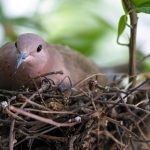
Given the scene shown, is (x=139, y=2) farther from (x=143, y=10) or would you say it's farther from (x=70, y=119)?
(x=70, y=119)

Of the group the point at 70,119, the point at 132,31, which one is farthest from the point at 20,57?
the point at 132,31

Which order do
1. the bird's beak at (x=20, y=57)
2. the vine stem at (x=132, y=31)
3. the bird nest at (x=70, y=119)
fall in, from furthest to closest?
1. the bird's beak at (x=20, y=57)
2. the vine stem at (x=132, y=31)
3. the bird nest at (x=70, y=119)

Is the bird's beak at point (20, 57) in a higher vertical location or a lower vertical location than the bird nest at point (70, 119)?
higher

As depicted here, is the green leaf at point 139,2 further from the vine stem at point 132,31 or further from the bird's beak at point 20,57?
the bird's beak at point 20,57

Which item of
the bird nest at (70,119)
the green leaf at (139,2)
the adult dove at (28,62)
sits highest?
the green leaf at (139,2)

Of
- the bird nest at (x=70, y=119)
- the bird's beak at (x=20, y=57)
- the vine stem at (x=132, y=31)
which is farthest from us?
the bird's beak at (x=20, y=57)

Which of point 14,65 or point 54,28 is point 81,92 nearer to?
point 14,65

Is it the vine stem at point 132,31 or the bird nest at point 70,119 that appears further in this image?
the vine stem at point 132,31

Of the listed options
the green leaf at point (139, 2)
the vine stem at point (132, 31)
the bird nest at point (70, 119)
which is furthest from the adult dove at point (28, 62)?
the green leaf at point (139, 2)

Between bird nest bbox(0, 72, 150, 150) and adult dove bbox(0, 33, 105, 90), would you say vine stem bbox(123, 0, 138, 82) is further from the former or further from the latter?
adult dove bbox(0, 33, 105, 90)

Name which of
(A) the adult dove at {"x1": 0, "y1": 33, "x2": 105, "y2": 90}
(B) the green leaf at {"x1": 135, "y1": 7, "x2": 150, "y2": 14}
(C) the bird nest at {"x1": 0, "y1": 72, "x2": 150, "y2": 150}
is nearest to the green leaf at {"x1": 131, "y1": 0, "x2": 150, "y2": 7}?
(B) the green leaf at {"x1": 135, "y1": 7, "x2": 150, "y2": 14}
